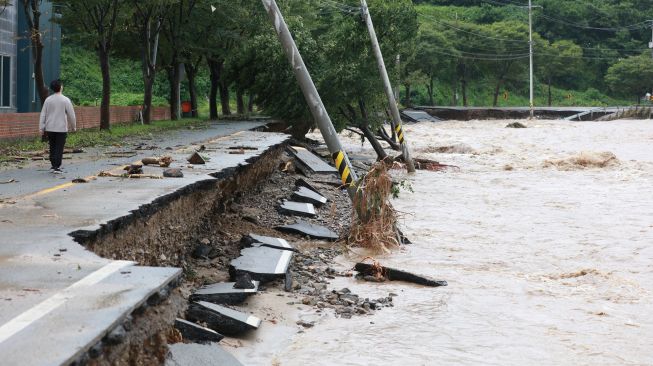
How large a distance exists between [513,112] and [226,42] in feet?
→ 153

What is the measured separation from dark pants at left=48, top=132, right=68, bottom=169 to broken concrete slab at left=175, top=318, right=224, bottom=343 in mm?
8401

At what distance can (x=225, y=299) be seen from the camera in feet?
35.1

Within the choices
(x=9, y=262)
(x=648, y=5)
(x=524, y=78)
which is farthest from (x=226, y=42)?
(x=648, y=5)

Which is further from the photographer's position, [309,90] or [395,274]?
[309,90]

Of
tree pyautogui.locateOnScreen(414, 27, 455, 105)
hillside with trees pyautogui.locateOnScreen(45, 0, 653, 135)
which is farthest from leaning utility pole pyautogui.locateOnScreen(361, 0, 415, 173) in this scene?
tree pyautogui.locateOnScreen(414, 27, 455, 105)

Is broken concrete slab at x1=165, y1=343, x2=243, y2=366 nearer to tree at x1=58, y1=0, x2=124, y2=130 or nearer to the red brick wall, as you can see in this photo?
the red brick wall

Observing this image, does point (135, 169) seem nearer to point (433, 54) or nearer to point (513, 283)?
point (513, 283)

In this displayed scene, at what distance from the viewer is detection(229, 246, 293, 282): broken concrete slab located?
1220 centimetres

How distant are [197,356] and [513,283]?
23.1 ft

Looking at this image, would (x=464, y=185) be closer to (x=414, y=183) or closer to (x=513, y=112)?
(x=414, y=183)

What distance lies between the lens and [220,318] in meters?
9.48

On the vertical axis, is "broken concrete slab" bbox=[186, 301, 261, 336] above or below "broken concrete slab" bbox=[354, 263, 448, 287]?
above

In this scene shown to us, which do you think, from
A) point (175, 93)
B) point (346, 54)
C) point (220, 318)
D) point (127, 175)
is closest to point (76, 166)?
point (127, 175)

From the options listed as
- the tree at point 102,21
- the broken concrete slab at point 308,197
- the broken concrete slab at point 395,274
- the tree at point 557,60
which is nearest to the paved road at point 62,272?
the broken concrete slab at point 395,274
